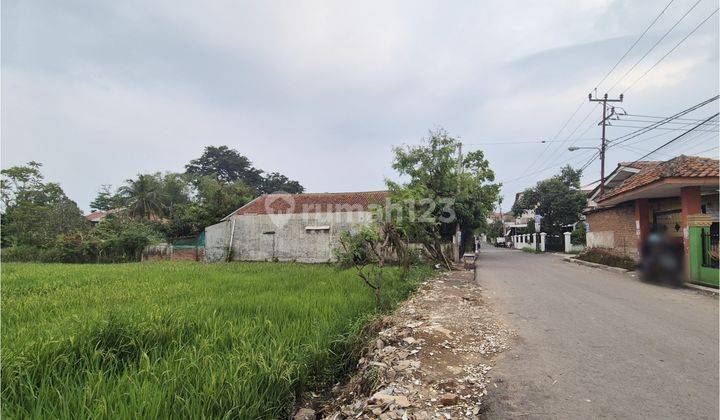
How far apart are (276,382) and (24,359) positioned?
2.13 metres

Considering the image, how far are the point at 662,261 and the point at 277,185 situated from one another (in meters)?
Answer: 40.8

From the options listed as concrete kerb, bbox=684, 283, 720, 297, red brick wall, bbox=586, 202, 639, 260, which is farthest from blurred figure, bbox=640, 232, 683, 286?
red brick wall, bbox=586, 202, 639, 260

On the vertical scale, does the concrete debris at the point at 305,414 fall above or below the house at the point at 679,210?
below

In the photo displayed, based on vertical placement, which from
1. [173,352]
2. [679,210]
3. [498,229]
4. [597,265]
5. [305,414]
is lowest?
[305,414]

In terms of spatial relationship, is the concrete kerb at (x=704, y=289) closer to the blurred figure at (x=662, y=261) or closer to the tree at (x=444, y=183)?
the blurred figure at (x=662, y=261)

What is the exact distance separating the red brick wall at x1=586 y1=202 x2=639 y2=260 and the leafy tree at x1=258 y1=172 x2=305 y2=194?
117 feet

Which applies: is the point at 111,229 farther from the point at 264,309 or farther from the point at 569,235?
the point at 569,235

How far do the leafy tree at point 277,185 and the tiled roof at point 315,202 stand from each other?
22.5 m

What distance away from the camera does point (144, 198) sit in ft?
96.8

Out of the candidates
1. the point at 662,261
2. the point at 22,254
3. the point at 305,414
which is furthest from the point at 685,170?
the point at 22,254

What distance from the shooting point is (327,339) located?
4062 millimetres

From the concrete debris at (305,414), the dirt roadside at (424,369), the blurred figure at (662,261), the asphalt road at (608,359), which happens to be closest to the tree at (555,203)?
the blurred figure at (662,261)

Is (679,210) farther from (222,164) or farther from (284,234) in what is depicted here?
(222,164)

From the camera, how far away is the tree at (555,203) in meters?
28.0
